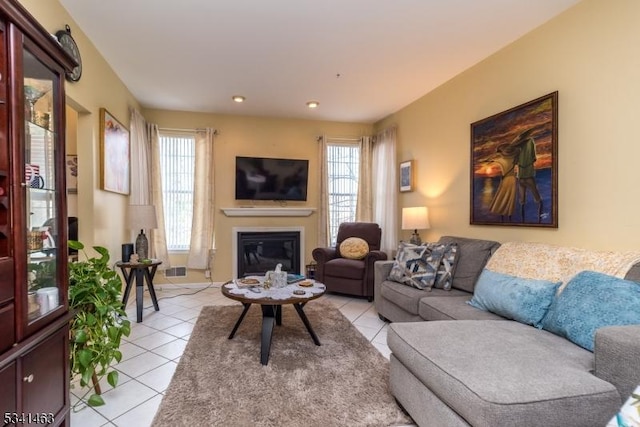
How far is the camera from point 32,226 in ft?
4.70

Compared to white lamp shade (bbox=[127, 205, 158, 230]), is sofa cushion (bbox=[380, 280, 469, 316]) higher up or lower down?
lower down

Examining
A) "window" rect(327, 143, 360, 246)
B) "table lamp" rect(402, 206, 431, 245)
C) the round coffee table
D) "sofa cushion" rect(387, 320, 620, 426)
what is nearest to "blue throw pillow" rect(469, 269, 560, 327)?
"sofa cushion" rect(387, 320, 620, 426)

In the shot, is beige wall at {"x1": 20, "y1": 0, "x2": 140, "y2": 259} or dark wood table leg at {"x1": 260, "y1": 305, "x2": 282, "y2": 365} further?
beige wall at {"x1": 20, "y1": 0, "x2": 140, "y2": 259}

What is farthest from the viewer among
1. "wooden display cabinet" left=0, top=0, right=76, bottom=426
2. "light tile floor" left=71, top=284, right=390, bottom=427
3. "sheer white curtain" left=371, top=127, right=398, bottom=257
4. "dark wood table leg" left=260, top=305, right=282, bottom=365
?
"sheer white curtain" left=371, top=127, right=398, bottom=257

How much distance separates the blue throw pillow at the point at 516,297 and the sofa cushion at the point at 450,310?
7 centimetres

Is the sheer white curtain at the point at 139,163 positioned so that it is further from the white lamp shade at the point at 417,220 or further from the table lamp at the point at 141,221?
the white lamp shade at the point at 417,220

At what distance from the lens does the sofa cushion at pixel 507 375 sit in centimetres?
124

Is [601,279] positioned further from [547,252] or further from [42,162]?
[42,162]

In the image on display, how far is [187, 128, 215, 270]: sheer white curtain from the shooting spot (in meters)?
4.74

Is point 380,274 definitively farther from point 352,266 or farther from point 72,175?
point 72,175

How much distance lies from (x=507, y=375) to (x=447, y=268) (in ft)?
5.52

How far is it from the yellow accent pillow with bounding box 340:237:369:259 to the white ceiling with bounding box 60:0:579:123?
1.91 meters

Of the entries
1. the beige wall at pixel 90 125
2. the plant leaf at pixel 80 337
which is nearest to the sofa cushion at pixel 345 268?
the beige wall at pixel 90 125

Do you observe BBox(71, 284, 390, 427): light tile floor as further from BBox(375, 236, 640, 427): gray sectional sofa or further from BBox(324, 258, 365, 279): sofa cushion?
BBox(375, 236, 640, 427): gray sectional sofa
